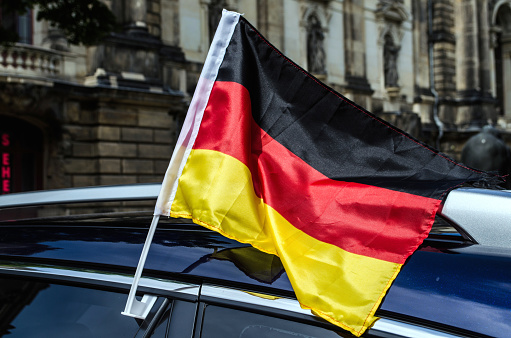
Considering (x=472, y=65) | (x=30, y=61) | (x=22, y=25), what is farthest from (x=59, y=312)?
(x=472, y=65)

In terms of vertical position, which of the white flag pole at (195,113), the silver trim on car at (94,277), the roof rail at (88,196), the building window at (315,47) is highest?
the building window at (315,47)

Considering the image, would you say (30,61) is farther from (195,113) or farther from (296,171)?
(296,171)

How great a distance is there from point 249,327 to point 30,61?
11791 mm

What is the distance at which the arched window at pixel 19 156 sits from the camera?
1278 centimetres

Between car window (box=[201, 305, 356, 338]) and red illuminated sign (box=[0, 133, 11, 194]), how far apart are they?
1259 centimetres

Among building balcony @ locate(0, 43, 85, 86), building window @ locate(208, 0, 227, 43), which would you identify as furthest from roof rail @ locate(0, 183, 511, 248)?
building window @ locate(208, 0, 227, 43)

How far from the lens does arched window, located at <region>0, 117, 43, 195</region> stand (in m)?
12.8

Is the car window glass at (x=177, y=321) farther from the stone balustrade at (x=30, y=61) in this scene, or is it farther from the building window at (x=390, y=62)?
the building window at (x=390, y=62)

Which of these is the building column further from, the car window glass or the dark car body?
the car window glass

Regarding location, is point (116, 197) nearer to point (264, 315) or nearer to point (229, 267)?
point (229, 267)

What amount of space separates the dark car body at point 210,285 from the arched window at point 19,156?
39.6ft

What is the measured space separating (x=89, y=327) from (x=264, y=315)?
0.41 m

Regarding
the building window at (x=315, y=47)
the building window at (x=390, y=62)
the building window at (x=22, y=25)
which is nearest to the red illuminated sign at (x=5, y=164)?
the building window at (x=22, y=25)

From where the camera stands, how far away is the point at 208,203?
1448mm
